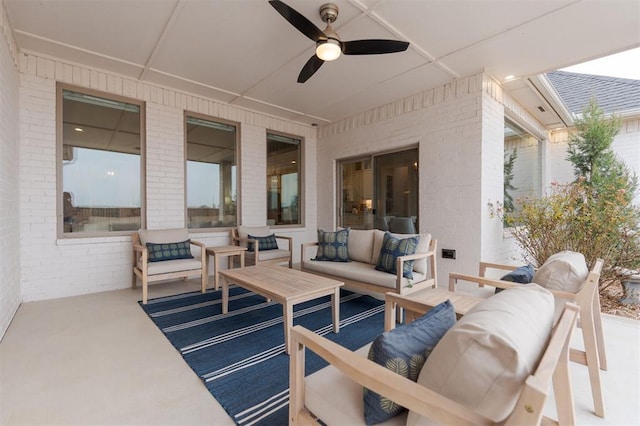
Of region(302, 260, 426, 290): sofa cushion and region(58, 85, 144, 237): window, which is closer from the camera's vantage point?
region(302, 260, 426, 290): sofa cushion

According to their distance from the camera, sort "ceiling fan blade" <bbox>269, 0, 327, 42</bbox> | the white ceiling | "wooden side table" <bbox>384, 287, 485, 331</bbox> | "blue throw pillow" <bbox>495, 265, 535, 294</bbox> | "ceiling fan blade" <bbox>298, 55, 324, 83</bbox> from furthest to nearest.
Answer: "ceiling fan blade" <bbox>298, 55, 324, 83</bbox>
the white ceiling
"ceiling fan blade" <bbox>269, 0, 327, 42</bbox>
"blue throw pillow" <bbox>495, 265, 535, 294</bbox>
"wooden side table" <bbox>384, 287, 485, 331</bbox>

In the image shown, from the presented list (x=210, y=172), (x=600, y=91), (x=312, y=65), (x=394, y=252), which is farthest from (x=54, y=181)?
(x=600, y=91)

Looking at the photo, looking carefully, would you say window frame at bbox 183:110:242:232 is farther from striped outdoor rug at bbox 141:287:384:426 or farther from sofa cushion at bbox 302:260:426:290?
sofa cushion at bbox 302:260:426:290

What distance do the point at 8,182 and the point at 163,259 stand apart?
162 centimetres

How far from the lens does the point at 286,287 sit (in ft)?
8.20

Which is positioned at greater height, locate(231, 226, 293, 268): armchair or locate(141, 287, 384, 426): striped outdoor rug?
locate(231, 226, 293, 268): armchair

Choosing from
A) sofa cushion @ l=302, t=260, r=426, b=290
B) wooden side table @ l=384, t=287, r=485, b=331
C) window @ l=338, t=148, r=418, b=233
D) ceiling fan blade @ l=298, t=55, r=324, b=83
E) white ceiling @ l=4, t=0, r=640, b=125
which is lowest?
sofa cushion @ l=302, t=260, r=426, b=290

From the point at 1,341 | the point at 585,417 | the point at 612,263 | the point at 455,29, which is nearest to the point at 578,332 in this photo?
the point at 585,417

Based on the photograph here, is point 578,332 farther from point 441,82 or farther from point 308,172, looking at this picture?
point 308,172

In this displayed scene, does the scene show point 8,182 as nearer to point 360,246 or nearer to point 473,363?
point 360,246

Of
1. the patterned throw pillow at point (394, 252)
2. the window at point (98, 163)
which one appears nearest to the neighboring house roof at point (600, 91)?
the patterned throw pillow at point (394, 252)

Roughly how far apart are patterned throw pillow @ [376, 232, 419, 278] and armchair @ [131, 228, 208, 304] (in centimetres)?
231

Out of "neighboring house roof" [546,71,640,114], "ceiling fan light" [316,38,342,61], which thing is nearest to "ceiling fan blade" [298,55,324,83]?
"ceiling fan light" [316,38,342,61]

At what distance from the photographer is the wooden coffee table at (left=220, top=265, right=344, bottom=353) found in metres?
2.25
